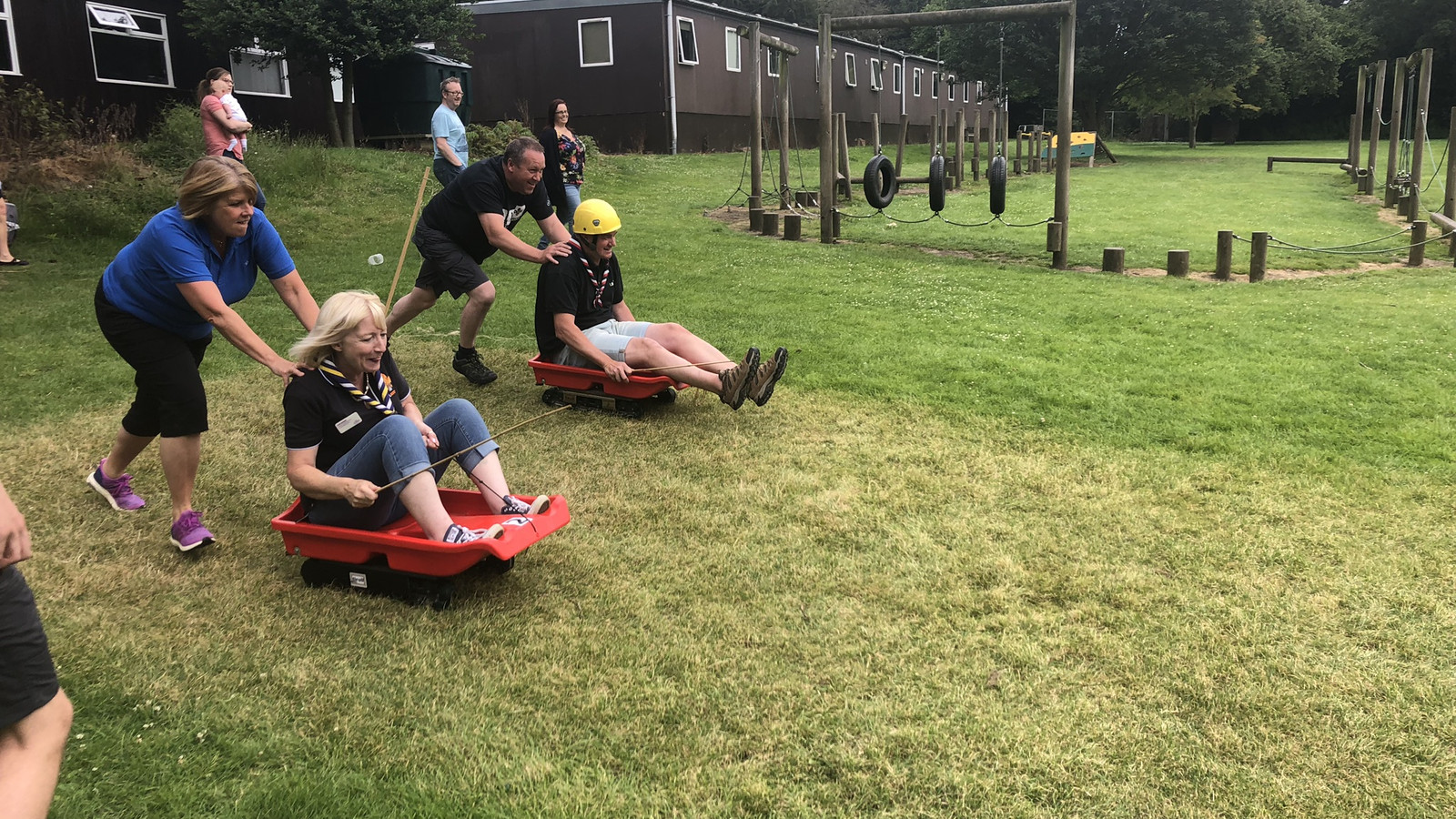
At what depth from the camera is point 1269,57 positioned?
128 ft

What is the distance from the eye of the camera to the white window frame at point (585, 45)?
2492 cm

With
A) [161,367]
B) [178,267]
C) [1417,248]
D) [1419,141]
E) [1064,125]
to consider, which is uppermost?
[1064,125]

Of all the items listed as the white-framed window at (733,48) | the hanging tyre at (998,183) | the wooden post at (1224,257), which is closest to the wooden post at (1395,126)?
the wooden post at (1224,257)

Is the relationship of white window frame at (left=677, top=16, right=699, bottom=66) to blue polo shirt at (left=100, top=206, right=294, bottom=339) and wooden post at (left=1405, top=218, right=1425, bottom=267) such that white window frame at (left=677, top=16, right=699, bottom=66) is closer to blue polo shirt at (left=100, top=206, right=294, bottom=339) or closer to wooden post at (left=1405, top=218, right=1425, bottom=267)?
wooden post at (left=1405, top=218, right=1425, bottom=267)

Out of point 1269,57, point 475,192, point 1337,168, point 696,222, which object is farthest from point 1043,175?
point 475,192

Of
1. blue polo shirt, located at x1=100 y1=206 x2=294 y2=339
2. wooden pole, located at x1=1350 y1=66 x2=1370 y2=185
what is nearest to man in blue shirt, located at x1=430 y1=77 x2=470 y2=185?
blue polo shirt, located at x1=100 y1=206 x2=294 y2=339

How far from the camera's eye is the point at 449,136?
9328 mm

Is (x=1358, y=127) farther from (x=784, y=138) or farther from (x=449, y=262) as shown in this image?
(x=449, y=262)

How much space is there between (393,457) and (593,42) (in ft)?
78.1

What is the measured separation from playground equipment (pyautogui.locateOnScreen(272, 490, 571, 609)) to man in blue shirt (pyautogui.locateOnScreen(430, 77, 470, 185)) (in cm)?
604

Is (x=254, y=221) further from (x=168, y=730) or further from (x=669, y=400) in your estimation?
(x=669, y=400)

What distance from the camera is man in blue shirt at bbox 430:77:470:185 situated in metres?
9.15

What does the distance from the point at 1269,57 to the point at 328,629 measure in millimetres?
44784

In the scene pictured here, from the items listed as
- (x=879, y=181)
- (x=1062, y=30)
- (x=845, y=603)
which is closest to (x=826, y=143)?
(x=879, y=181)
